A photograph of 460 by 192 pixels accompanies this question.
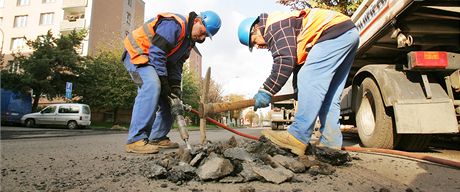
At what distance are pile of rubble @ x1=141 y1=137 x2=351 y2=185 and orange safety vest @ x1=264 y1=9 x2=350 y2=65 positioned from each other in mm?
1063

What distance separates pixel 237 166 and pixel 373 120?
283 centimetres

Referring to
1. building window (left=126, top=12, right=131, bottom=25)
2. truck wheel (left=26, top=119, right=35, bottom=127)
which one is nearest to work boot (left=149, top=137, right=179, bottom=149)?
truck wheel (left=26, top=119, right=35, bottom=127)

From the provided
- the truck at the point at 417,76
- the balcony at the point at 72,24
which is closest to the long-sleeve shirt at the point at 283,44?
the truck at the point at 417,76

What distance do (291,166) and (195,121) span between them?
38583 mm

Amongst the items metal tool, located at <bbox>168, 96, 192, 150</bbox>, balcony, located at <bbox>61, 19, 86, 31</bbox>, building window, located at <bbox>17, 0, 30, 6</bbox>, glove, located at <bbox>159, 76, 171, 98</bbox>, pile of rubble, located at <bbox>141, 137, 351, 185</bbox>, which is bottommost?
pile of rubble, located at <bbox>141, 137, 351, 185</bbox>

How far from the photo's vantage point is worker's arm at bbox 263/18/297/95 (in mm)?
2922

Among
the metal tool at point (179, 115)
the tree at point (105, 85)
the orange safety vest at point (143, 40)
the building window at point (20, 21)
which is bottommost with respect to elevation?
the metal tool at point (179, 115)

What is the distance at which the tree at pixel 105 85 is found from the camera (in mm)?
22797

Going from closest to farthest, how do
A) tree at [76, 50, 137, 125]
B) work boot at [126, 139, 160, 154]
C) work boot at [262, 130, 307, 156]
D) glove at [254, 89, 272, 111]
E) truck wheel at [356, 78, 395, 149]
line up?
work boot at [262, 130, 307, 156]
glove at [254, 89, 272, 111]
work boot at [126, 139, 160, 154]
truck wheel at [356, 78, 395, 149]
tree at [76, 50, 137, 125]

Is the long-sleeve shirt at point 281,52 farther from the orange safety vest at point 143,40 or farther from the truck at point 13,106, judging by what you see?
the truck at point 13,106

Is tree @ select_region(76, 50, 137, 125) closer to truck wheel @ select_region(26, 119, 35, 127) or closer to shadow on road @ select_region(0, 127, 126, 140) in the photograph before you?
truck wheel @ select_region(26, 119, 35, 127)

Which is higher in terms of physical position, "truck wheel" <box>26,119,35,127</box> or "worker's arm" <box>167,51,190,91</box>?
"worker's arm" <box>167,51,190,91</box>

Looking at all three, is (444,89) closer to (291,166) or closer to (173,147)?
(291,166)

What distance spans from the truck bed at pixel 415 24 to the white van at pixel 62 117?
657 inches
